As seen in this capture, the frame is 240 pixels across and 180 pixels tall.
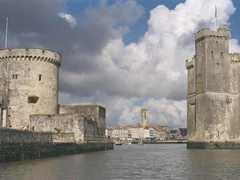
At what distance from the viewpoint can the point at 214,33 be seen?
156 ft

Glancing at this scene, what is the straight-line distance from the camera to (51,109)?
116 ft

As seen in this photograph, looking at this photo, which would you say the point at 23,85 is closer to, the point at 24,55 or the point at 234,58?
the point at 24,55

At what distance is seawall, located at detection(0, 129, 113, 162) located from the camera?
63.6 feet

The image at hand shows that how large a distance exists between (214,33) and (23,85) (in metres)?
24.4

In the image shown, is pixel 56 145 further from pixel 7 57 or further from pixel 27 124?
pixel 7 57

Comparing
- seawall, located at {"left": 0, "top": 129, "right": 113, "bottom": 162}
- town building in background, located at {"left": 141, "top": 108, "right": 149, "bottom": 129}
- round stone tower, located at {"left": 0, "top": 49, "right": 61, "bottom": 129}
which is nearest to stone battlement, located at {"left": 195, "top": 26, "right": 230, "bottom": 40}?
round stone tower, located at {"left": 0, "top": 49, "right": 61, "bottom": 129}

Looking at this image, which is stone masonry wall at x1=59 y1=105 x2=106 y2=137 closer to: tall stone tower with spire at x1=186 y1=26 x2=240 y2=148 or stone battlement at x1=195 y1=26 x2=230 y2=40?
tall stone tower with spire at x1=186 y1=26 x2=240 y2=148

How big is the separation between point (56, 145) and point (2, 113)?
8.46m

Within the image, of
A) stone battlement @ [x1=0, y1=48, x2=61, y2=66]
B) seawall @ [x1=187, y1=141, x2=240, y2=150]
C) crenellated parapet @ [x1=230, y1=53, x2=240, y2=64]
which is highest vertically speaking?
crenellated parapet @ [x1=230, y1=53, x2=240, y2=64]

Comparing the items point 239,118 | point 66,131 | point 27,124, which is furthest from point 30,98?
point 239,118

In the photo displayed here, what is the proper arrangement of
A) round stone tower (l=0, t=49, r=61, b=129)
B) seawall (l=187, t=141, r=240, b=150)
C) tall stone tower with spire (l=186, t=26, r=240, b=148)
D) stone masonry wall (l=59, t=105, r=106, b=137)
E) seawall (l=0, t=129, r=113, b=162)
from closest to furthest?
Result: seawall (l=0, t=129, r=113, b=162) < round stone tower (l=0, t=49, r=61, b=129) < stone masonry wall (l=59, t=105, r=106, b=137) < seawall (l=187, t=141, r=240, b=150) < tall stone tower with spire (l=186, t=26, r=240, b=148)

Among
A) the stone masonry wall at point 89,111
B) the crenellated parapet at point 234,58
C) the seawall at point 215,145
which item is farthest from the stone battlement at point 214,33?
the stone masonry wall at point 89,111

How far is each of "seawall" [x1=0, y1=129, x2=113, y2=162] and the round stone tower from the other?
4807mm

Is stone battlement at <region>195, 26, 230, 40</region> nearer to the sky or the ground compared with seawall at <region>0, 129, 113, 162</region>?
nearer to the sky
